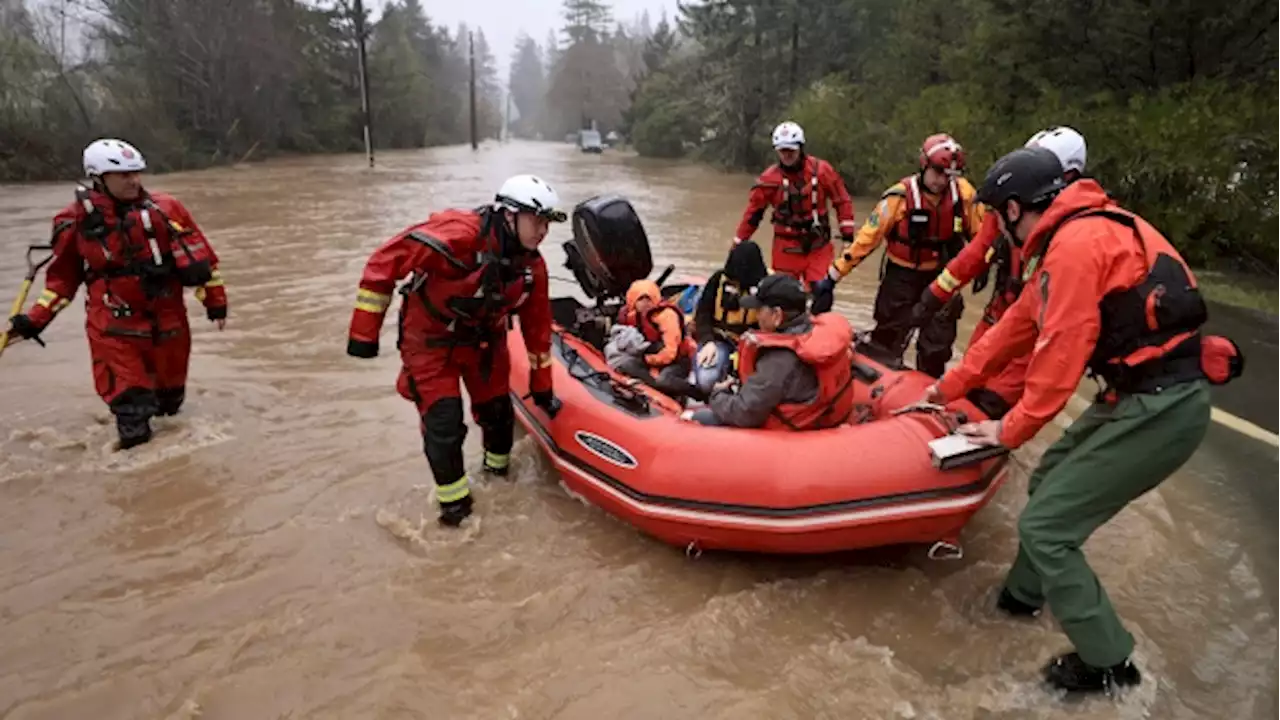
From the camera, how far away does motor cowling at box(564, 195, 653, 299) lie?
5.05 m

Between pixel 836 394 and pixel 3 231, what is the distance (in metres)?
12.7

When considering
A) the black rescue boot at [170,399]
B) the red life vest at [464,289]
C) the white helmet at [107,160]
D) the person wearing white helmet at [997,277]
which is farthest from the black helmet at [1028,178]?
the black rescue boot at [170,399]

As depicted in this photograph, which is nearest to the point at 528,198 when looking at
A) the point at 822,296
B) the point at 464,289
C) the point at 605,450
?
the point at 464,289

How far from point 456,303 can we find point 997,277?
2.60 m

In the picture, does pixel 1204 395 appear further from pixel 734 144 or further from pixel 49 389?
pixel 734 144

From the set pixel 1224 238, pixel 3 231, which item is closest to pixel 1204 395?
pixel 1224 238

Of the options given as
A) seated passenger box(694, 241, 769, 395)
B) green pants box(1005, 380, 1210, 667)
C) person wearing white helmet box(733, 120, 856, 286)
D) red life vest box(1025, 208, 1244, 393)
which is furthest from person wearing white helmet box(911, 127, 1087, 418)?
person wearing white helmet box(733, 120, 856, 286)

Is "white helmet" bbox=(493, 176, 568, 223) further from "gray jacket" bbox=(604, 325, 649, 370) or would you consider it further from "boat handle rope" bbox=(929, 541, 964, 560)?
"boat handle rope" bbox=(929, 541, 964, 560)

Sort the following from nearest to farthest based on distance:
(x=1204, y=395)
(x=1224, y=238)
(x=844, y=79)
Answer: (x=1204, y=395), (x=1224, y=238), (x=844, y=79)

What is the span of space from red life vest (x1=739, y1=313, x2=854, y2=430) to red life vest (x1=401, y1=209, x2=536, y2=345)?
1.04 meters

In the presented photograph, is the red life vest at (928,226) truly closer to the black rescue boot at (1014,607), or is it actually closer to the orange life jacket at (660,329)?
the orange life jacket at (660,329)

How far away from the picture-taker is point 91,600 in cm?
323

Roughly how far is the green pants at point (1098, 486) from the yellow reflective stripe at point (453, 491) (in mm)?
2298

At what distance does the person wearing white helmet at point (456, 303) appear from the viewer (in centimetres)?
329
